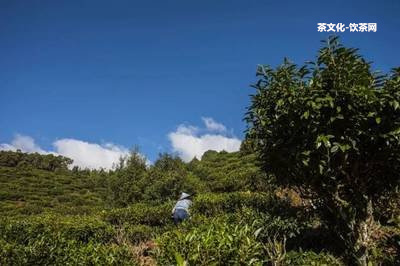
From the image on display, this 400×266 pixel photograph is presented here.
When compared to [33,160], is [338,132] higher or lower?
lower

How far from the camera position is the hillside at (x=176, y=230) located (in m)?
5.97

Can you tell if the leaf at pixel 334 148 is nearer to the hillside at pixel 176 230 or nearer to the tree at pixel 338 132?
the tree at pixel 338 132

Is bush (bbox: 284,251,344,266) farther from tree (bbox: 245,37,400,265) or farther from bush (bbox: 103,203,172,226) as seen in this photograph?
bush (bbox: 103,203,172,226)

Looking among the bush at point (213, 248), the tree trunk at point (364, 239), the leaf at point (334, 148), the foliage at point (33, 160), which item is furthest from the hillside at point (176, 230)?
the foliage at point (33, 160)

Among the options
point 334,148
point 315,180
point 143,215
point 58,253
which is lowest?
point 58,253

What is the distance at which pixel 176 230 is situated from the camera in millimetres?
6414

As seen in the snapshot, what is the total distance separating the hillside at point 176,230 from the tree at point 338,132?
Answer: 3.43 ft

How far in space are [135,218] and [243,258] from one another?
39.0 ft

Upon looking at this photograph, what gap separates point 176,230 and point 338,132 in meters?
3.36

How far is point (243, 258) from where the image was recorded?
5758 millimetres

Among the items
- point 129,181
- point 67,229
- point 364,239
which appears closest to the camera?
point 364,239

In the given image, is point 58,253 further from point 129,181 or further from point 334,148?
point 129,181

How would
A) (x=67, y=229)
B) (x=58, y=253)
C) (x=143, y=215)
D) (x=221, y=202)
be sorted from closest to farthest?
(x=58, y=253) → (x=67, y=229) → (x=221, y=202) → (x=143, y=215)

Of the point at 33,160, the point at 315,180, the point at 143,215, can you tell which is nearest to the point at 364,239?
the point at 315,180
